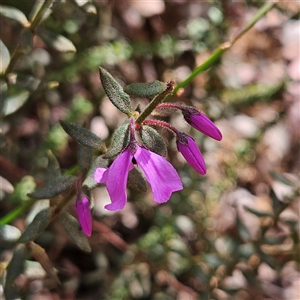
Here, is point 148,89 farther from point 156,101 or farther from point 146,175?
point 146,175

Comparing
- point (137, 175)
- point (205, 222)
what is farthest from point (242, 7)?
point (137, 175)

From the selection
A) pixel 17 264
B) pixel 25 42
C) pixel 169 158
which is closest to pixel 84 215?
pixel 17 264

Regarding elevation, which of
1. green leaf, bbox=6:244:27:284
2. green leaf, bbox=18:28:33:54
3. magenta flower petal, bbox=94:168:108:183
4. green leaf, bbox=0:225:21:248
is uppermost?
green leaf, bbox=18:28:33:54

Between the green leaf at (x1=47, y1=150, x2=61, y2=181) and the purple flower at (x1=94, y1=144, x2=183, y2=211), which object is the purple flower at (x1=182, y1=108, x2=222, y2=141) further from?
the green leaf at (x1=47, y1=150, x2=61, y2=181)

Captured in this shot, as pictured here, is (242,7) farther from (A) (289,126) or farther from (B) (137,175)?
(B) (137,175)

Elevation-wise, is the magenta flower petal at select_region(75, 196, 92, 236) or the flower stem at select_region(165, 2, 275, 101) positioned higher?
the flower stem at select_region(165, 2, 275, 101)

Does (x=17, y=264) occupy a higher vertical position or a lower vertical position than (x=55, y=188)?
lower

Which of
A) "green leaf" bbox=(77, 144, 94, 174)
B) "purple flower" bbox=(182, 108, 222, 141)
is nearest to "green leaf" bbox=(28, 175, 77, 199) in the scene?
"green leaf" bbox=(77, 144, 94, 174)
